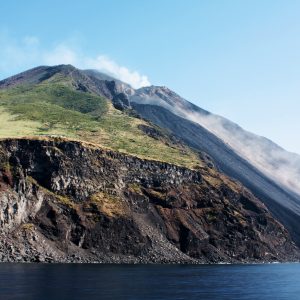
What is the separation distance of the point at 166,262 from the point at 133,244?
13781 mm

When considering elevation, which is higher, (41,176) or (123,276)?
(41,176)

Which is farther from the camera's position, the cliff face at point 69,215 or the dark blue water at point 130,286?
the cliff face at point 69,215

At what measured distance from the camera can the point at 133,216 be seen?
19212 cm

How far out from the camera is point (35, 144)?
18912cm

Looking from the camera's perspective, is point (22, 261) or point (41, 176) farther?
point (41, 176)

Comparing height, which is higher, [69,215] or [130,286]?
[69,215]

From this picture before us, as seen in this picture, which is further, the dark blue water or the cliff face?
the cliff face

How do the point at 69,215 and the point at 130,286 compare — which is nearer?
the point at 130,286

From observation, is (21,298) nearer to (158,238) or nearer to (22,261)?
(22,261)

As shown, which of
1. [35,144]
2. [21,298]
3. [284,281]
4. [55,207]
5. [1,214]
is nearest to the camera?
[21,298]

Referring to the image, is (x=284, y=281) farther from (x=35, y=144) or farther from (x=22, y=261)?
(x=35, y=144)

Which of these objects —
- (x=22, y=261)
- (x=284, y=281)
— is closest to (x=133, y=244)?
(x=22, y=261)

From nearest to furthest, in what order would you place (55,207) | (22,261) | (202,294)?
(202,294), (22,261), (55,207)

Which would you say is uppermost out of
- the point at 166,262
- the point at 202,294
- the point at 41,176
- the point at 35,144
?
the point at 35,144
